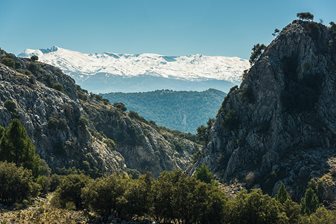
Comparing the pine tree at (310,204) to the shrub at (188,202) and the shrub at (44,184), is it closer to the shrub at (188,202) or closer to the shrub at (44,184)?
the shrub at (188,202)

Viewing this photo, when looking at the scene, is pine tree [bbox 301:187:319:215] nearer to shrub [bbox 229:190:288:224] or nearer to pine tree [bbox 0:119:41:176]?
shrub [bbox 229:190:288:224]

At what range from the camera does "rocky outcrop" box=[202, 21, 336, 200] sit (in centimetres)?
16688

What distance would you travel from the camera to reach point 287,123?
18000 centimetres

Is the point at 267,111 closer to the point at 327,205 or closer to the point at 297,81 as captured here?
the point at 297,81

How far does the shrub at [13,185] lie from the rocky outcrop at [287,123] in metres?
87.3

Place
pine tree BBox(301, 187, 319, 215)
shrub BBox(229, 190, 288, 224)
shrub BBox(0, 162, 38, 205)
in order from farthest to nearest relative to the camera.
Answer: pine tree BBox(301, 187, 319, 215) < shrub BBox(0, 162, 38, 205) < shrub BBox(229, 190, 288, 224)

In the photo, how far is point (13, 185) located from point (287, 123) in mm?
112003

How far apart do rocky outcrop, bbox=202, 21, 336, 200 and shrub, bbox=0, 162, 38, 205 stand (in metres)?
87.3

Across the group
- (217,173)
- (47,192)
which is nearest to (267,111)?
(217,173)

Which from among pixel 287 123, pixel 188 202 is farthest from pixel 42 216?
pixel 287 123

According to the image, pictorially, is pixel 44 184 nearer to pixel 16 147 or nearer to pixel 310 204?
pixel 16 147

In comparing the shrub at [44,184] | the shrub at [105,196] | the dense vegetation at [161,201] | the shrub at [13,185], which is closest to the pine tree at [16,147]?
the shrub at [44,184]

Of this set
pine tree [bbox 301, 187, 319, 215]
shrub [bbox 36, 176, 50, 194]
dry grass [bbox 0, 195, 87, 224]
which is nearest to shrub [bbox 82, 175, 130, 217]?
dry grass [bbox 0, 195, 87, 224]

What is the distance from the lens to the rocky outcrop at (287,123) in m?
167
